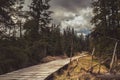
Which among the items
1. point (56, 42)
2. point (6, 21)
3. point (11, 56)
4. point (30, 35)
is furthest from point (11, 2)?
point (56, 42)

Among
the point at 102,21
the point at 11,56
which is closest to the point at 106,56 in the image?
the point at 102,21

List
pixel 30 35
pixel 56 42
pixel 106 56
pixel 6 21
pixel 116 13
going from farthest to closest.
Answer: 1. pixel 56 42
2. pixel 30 35
3. pixel 116 13
4. pixel 106 56
5. pixel 6 21

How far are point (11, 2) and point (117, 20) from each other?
1229cm

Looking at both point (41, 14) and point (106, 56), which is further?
point (41, 14)

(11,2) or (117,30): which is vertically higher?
(11,2)

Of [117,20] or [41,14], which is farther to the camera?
[41,14]

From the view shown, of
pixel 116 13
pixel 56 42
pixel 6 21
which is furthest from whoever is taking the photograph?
pixel 56 42

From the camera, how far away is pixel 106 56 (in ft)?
87.7

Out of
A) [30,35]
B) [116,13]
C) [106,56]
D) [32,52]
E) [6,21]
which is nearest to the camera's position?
[6,21]

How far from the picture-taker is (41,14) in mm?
44281

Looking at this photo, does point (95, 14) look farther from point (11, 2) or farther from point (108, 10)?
point (11, 2)

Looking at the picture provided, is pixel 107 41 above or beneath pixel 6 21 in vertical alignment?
beneath

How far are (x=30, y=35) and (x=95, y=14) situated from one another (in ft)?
48.2

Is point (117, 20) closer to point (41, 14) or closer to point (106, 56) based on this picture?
point (106, 56)
